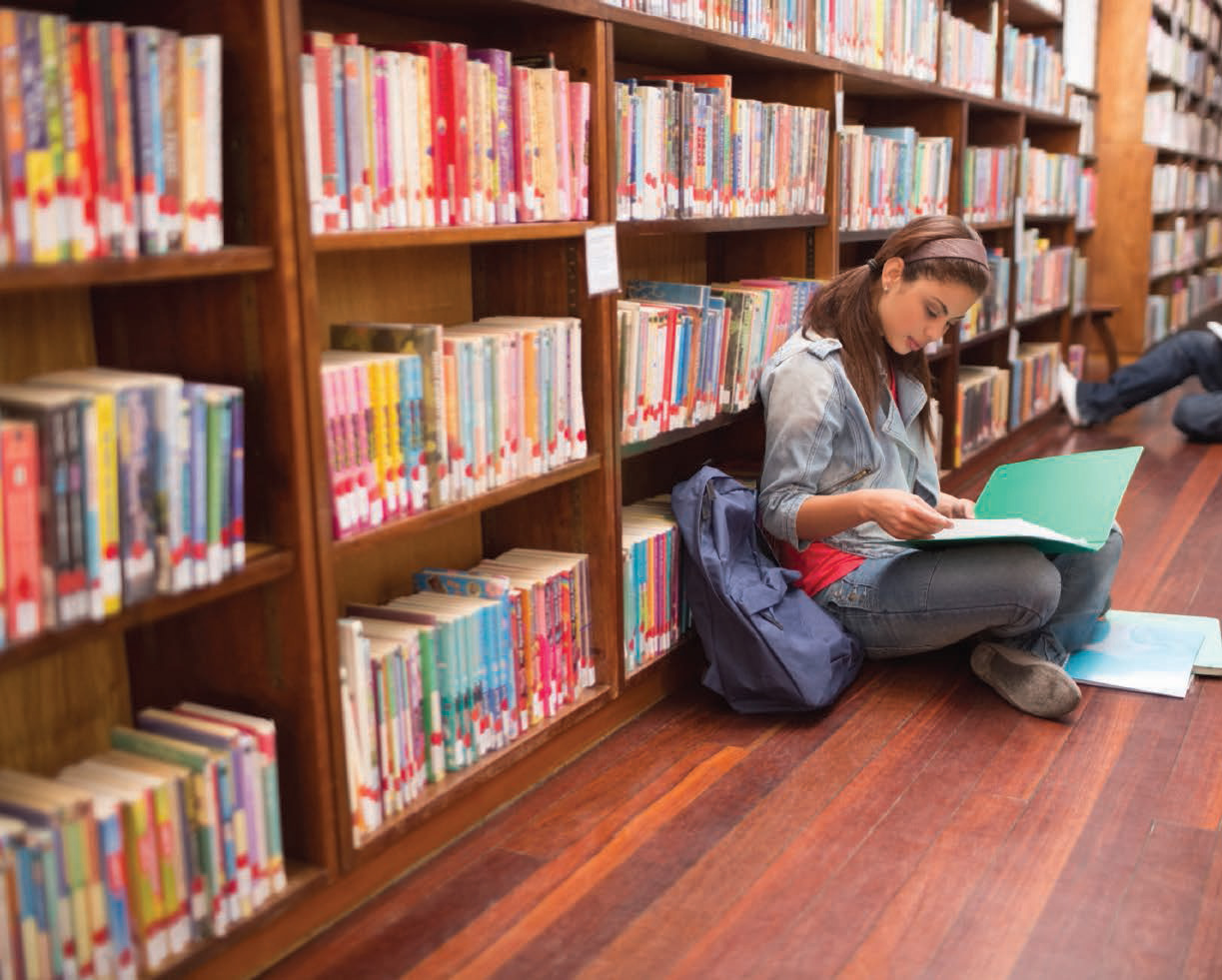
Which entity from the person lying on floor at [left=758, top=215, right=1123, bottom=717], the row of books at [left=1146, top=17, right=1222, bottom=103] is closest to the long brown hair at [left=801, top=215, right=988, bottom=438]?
the person lying on floor at [left=758, top=215, right=1123, bottom=717]

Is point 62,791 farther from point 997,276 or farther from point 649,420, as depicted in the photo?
point 997,276

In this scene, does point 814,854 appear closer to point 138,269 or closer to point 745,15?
point 138,269

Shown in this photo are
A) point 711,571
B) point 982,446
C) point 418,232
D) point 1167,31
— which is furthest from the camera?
point 1167,31

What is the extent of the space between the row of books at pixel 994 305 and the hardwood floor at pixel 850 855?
7.36 ft

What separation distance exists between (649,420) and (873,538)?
0.56 meters

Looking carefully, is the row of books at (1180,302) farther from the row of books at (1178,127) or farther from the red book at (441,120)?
the red book at (441,120)

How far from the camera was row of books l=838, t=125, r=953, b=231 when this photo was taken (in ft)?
11.2

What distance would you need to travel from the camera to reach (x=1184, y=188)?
8633 mm

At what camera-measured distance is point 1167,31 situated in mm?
7836

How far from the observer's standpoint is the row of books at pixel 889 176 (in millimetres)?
3420

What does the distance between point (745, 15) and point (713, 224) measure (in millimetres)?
496

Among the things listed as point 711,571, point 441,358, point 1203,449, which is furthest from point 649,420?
point 1203,449

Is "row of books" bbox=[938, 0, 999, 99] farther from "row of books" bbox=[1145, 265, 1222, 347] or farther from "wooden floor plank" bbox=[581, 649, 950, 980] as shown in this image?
"row of books" bbox=[1145, 265, 1222, 347]

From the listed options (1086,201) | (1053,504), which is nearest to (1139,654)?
(1053,504)
